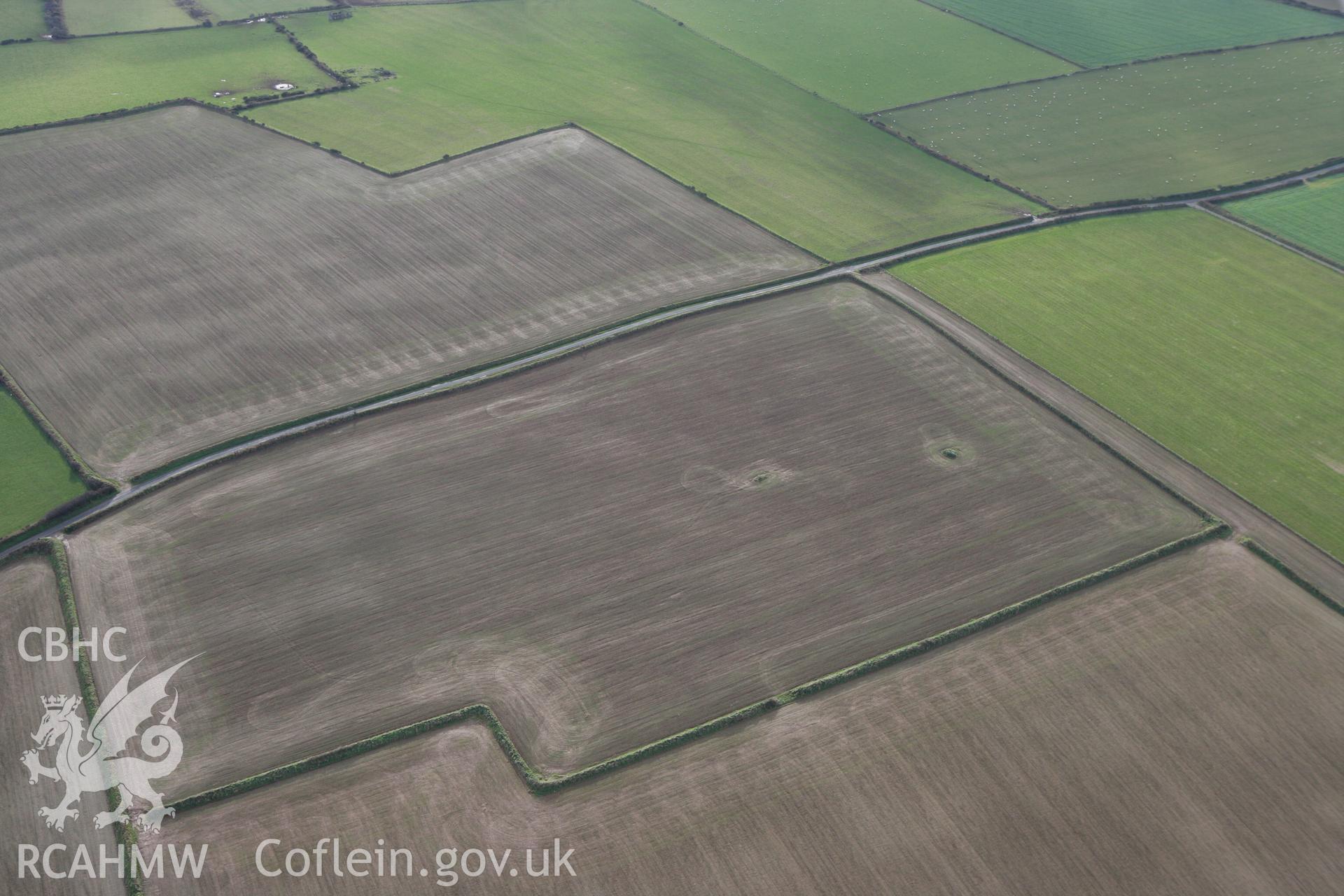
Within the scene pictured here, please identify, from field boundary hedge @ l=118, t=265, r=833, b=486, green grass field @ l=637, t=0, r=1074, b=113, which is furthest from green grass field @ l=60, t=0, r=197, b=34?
field boundary hedge @ l=118, t=265, r=833, b=486

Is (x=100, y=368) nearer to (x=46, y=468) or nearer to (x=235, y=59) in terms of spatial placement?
(x=46, y=468)

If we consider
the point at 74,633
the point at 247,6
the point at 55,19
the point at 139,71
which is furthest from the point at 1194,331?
the point at 55,19

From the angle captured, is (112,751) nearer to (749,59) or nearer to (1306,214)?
(749,59)

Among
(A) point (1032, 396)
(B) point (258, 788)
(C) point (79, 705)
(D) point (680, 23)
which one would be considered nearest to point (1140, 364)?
(A) point (1032, 396)

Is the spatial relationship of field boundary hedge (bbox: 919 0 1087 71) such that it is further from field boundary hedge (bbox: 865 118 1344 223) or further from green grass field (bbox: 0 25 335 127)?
green grass field (bbox: 0 25 335 127)

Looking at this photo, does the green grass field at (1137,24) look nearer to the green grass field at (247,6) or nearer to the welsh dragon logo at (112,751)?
the green grass field at (247,6)

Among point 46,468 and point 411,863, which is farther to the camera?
point 46,468

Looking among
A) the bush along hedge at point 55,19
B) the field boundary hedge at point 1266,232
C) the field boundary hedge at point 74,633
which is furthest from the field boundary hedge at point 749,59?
the field boundary hedge at point 74,633
